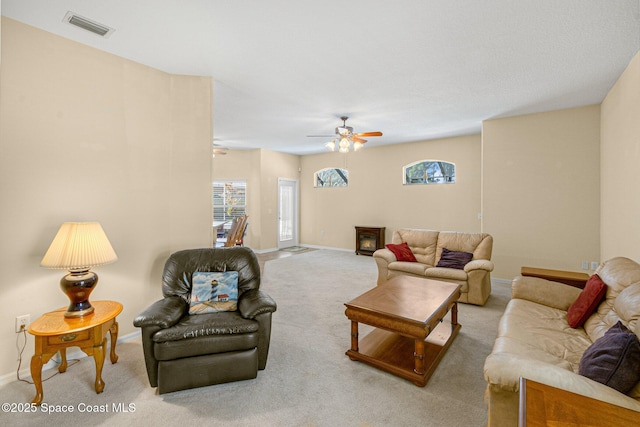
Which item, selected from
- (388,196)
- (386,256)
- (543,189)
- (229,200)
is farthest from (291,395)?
(229,200)

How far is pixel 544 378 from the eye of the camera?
4.35ft

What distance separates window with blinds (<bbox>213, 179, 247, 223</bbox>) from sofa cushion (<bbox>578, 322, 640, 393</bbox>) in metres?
7.55

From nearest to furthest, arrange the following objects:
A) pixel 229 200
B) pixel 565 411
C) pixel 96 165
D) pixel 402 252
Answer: pixel 565 411, pixel 96 165, pixel 402 252, pixel 229 200

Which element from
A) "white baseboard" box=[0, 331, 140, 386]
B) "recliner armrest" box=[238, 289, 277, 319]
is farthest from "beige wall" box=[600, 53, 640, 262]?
"white baseboard" box=[0, 331, 140, 386]

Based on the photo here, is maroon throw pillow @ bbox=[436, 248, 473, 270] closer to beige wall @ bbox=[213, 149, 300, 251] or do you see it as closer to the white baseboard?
the white baseboard

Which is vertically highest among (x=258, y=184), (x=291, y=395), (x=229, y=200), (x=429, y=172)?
(x=429, y=172)

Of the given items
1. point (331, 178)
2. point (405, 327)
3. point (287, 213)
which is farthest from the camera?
point (287, 213)

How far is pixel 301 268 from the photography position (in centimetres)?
600

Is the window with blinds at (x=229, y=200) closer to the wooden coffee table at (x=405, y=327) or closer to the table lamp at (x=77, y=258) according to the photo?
the table lamp at (x=77, y=258)

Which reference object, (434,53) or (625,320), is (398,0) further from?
(625,320)

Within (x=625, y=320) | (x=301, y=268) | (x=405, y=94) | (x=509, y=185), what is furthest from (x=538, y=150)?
(x=301, y=268)

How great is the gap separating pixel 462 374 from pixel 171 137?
364 centimetres

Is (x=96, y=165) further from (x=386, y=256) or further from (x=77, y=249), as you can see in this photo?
(x=386, y=256)

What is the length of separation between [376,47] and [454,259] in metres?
3.10
